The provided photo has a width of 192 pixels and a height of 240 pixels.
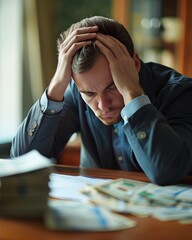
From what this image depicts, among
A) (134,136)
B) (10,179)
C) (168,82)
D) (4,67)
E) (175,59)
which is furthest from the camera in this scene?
(175,59)

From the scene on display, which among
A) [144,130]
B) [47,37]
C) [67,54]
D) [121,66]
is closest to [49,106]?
[67,54]

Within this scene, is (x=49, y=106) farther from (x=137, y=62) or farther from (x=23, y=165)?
Answer: (x=23, y=165)

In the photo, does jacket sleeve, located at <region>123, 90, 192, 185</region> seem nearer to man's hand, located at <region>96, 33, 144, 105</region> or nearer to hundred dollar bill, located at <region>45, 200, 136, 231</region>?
man's hand, located at <region>96, 33, 144, 105</region>

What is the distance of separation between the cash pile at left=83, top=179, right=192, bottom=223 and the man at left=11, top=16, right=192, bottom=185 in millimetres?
93

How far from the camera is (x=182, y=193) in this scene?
1073 millimetres

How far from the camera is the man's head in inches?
52.1

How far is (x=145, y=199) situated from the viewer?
3.27ft

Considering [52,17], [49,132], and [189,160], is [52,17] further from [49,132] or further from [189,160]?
[189,160]

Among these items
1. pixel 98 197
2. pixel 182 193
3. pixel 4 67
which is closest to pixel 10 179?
pixel 98 197

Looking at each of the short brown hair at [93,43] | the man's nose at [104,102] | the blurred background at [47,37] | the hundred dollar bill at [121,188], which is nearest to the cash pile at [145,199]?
the hundred dollar bill at [121,188]

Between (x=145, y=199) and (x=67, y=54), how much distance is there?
581 millimetres

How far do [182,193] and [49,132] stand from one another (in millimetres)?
605

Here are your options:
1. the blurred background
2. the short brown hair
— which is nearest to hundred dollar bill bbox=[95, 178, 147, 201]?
the short brown hair

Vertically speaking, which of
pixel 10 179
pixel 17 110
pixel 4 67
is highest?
pixel 10 179
